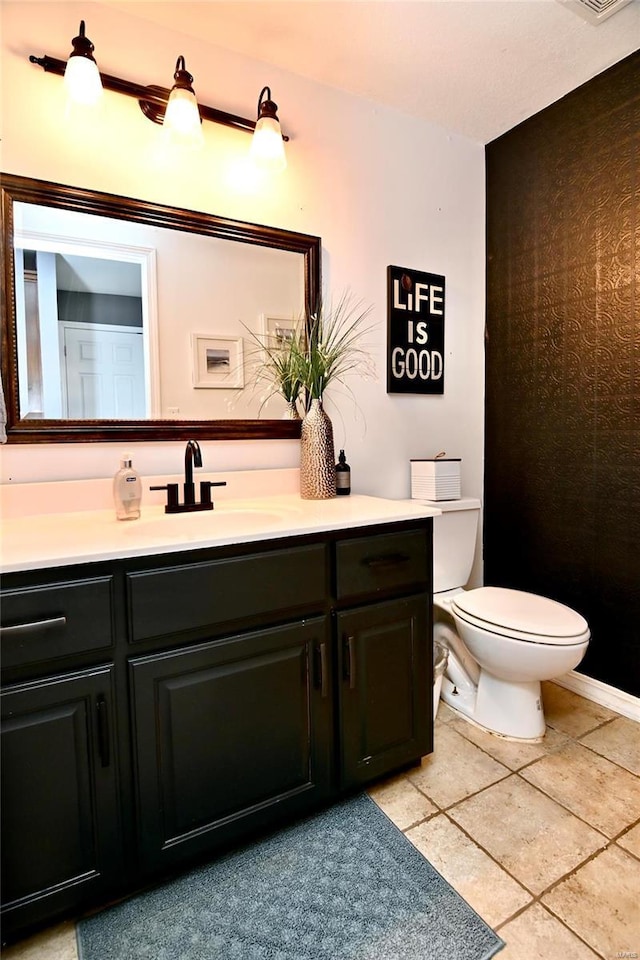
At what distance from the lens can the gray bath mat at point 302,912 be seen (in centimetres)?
102

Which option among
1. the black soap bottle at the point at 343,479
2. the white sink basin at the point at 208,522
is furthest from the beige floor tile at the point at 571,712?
the white sink basin at the point at 208,522

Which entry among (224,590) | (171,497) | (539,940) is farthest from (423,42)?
(539,940)

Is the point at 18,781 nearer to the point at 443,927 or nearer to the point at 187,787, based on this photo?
the point at 187,787

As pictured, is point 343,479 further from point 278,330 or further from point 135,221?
point 135,221

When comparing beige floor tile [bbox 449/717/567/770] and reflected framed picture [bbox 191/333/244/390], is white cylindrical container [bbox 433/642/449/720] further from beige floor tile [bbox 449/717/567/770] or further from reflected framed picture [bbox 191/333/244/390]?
reflected framed picture [bbox 191/333/244/390]

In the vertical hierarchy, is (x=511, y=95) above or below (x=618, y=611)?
above

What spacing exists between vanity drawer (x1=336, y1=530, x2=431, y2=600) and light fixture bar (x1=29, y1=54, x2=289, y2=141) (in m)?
1.46

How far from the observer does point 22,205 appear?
4.53ft

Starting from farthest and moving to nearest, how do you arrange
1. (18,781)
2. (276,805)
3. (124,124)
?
(124,124)
(276,805)
(18,781)

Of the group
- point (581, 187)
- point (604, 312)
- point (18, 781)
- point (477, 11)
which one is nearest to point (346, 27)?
point (477, 11)

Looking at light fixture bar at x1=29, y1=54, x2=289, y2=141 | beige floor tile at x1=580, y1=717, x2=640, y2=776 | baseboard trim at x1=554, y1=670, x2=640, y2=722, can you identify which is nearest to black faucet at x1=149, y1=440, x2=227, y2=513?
light fixture bar at x1=29, y1=54, x2=289, y2=141

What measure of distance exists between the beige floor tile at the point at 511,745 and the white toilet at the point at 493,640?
0.03 metres

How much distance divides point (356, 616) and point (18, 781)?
32.5 inches

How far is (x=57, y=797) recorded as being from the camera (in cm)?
99
